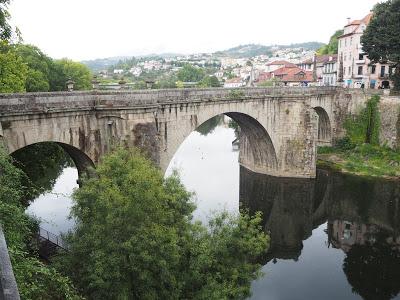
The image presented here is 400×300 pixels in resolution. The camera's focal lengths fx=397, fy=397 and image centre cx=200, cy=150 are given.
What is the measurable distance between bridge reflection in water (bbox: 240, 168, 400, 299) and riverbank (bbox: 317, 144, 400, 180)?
185cm

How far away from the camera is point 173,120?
2848cm

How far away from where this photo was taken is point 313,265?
27344 millimetres

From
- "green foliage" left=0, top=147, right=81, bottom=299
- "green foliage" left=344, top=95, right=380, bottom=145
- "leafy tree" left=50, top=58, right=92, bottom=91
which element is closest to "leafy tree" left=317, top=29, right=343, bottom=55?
"green foliage" left=344, top=95, right=380, bottom=145

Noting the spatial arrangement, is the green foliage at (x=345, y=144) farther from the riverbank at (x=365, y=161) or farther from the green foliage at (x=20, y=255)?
the green foliage at (x=20, y=255)

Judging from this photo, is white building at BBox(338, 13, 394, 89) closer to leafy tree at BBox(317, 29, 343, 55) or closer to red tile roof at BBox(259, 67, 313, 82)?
red tile roof at BBox(259, 67, 313, 82)

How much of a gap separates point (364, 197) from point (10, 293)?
3790cm

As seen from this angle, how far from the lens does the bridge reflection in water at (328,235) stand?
24.7 metres

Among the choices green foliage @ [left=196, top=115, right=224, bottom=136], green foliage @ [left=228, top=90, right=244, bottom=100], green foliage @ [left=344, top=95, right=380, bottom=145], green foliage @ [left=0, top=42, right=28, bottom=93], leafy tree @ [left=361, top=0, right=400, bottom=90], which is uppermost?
leafy tree @ [left=361, top=0, right=400, bottom=90]

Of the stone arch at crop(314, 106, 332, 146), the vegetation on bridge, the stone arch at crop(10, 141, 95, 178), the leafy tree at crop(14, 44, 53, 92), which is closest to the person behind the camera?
the stone arch at crop(10, 141, 95, 178)

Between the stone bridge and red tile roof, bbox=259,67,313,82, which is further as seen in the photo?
red tile roof, bbox=259,67,313,82

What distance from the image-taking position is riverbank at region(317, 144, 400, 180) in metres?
44.6

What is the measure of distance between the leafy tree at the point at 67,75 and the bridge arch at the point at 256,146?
2635 centimetres

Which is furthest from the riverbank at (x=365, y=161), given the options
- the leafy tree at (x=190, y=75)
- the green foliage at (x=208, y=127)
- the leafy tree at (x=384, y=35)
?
the leafy tree at (x=190, y=75)

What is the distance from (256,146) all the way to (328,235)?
49.7 feet
